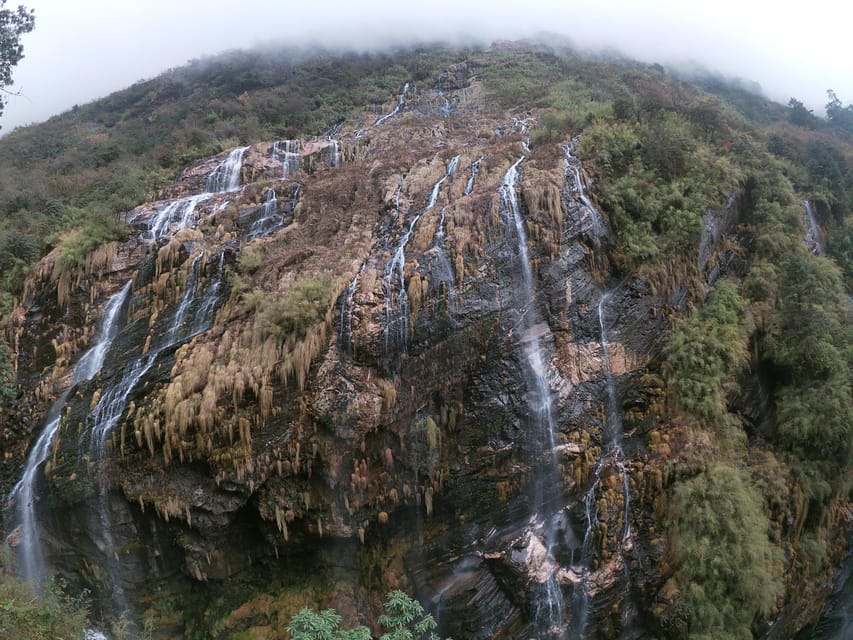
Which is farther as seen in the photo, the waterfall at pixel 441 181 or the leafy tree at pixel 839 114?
the leafy tree at pixel 839 114

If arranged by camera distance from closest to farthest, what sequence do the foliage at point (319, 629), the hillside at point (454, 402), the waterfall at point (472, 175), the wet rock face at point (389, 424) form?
the foliage at point (319, 629), the wet rock face at point (389, 424), the hillside at point (454, 402), the waterfall at point (472, 175)

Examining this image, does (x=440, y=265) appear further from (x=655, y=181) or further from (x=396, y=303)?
(x=655, y=181)

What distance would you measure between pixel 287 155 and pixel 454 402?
15.1 metres

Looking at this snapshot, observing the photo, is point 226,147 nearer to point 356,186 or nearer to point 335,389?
point 356,186

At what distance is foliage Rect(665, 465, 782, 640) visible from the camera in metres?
10.5

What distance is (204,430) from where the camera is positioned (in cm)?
1016

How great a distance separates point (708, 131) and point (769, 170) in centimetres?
273

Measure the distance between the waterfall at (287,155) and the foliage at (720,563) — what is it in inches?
709

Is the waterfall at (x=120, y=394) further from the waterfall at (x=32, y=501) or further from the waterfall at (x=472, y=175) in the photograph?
the waterfall at (x=472, y=175)

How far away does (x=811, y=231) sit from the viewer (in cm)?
1828

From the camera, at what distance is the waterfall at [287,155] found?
66.9ft

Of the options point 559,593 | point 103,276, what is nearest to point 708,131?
point 559,593

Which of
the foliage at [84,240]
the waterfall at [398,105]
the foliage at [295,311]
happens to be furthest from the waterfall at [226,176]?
the foliage at [295,311]

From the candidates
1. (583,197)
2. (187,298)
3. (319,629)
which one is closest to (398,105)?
(583,197)
